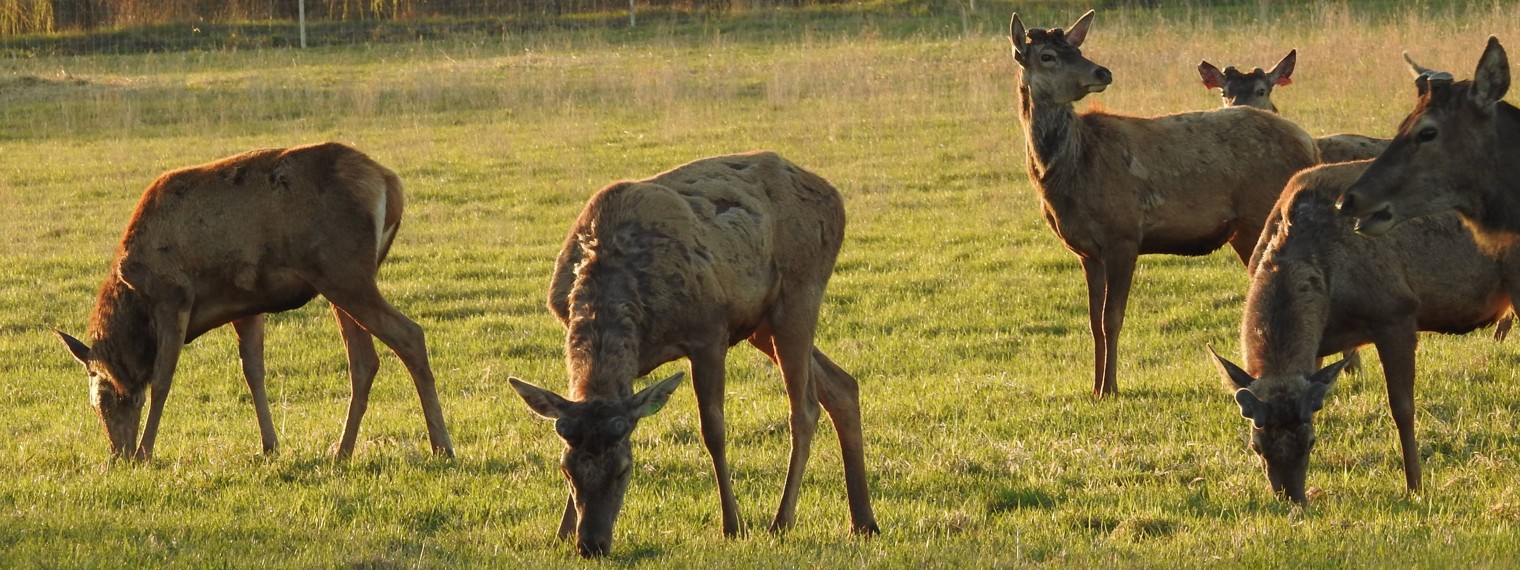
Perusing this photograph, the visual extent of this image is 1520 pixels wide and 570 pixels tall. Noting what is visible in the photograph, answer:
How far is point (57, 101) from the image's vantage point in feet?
96.4

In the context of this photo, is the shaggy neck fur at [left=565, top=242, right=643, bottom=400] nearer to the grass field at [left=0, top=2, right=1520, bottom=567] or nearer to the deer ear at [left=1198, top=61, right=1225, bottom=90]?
the grass field at [left=0, top=2, right=1520, bottom=567]

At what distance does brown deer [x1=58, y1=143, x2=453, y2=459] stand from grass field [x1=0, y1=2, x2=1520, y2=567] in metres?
0.45

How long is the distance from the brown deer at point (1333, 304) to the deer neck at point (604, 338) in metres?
2.79

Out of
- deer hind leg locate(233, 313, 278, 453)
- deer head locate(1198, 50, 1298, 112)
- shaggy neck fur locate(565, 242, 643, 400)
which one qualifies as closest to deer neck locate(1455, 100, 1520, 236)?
shaggy neck fur locate(565, 242, 643, 400)

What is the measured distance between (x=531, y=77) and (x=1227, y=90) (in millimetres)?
17209

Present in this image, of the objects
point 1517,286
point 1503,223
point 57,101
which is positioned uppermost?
point 1503,223

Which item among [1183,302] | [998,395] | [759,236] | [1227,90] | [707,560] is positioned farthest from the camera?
[1227,90]

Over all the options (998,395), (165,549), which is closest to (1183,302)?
(998,395)

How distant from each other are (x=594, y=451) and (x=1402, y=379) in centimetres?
425

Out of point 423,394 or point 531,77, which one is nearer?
point 423,394

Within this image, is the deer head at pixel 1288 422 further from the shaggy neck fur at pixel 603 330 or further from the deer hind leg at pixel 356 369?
the deer hind leg at pixel 356 369

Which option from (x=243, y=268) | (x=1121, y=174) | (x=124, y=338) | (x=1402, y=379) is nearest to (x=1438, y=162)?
(x=1402, y=379)

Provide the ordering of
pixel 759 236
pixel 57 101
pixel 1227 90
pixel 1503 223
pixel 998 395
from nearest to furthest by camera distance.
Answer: pixel 1503 223 < pixel 759 236 < pixel 998 395 < pixel 1227 90 < pixel 57 101

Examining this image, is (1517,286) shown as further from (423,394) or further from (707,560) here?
(423,394)
